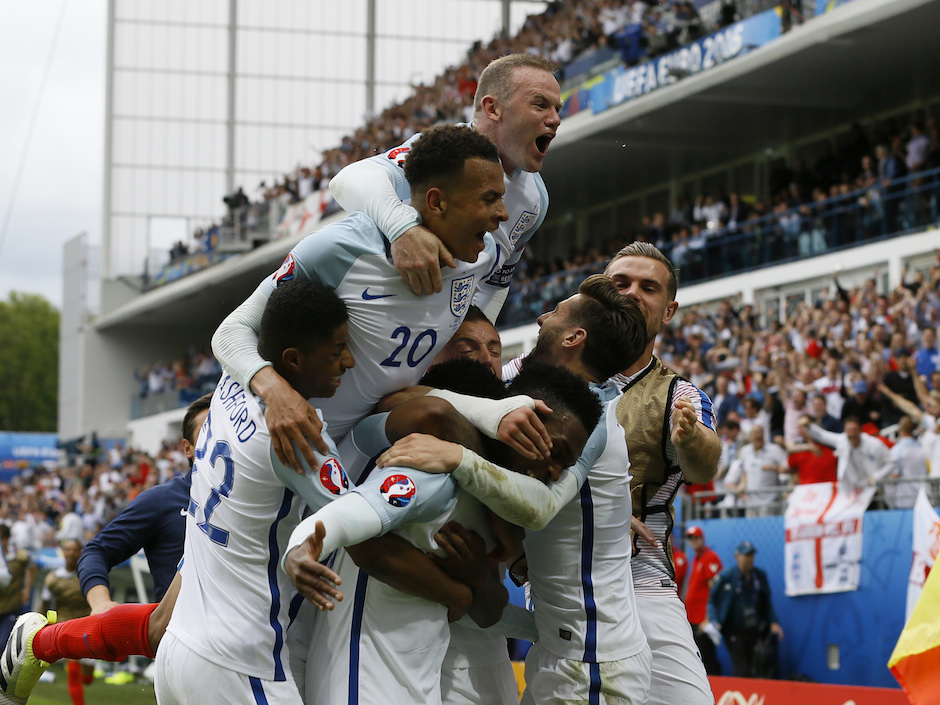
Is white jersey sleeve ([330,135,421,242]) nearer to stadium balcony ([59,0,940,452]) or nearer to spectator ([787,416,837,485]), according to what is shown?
spectator ([787,416,837,485])

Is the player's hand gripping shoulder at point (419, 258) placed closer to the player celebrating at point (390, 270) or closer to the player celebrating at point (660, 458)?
the player celebrating at point (390, 270)

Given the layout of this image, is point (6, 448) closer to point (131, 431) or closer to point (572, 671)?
point (131, 431)

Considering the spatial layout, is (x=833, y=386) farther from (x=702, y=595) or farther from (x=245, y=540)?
(x=245, y=540)

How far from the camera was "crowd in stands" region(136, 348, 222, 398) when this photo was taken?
1236 inches

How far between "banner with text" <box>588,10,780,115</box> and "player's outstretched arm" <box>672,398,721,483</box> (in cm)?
1537

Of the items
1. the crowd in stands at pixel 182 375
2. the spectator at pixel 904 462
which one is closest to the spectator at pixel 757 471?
the spectator at pixel 904 462

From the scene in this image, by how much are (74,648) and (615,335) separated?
244 cm

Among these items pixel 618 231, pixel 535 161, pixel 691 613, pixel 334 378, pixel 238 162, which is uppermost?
pixel 238 162

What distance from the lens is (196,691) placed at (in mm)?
3215

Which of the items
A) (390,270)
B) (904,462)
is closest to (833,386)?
(904,462)

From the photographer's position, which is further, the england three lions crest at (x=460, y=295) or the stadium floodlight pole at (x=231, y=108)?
the stadium floodlight pole at (x=231, y=108)

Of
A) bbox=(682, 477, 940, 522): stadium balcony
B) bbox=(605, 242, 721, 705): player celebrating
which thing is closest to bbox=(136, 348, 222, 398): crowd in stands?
bbox=(682, 477, 940, 522): stadium balcony

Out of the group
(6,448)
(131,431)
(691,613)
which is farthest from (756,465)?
(6,448)

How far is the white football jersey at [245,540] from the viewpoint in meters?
3.17
